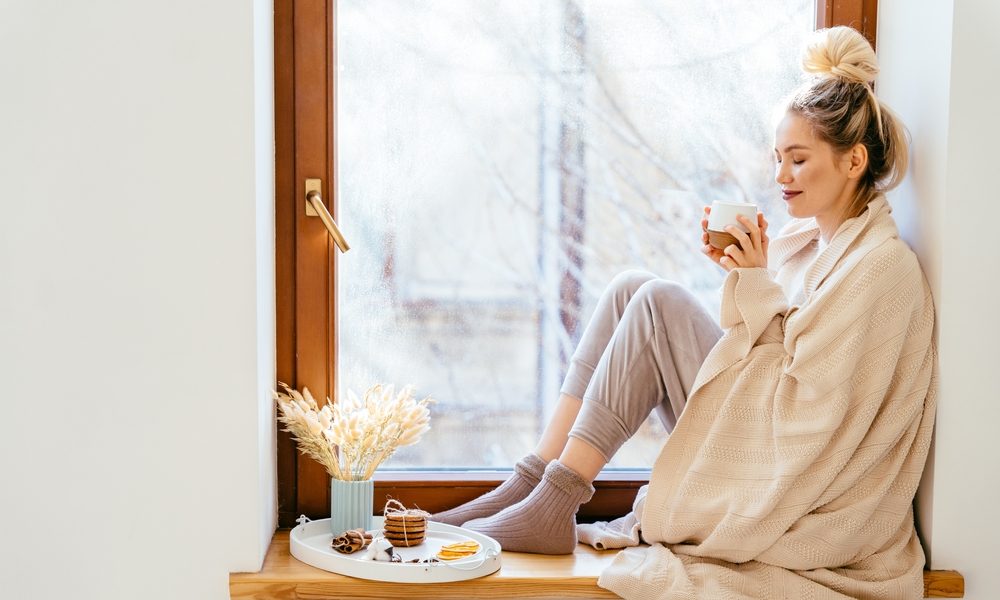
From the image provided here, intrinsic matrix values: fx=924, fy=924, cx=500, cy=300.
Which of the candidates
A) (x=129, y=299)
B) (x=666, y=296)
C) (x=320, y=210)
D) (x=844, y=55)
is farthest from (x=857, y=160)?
(x=129, y=299)

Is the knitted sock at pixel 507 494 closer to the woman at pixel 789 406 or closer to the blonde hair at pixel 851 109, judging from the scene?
the woman at pixel 789 406

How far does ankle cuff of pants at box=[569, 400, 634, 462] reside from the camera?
170cm

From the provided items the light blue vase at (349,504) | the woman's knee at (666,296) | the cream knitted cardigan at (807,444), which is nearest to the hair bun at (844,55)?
the cream knitted cardigan at (807,444)

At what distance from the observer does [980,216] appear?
162 cm

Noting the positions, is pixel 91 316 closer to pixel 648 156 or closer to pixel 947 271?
pixel 648 156

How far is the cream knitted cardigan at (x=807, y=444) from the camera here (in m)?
1.55

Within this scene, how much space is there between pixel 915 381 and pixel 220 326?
1.21 metres

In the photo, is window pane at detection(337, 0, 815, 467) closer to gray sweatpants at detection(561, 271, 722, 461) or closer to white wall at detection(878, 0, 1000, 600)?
gray sweatpants at detection(561, 271, 722, 461)

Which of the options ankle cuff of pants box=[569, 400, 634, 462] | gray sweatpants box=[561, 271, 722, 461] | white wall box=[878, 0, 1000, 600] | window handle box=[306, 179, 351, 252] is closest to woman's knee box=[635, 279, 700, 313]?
gray sweatpants box=[561, 271, 722, 461]

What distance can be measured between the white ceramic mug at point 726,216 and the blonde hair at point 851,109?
0.20 meters

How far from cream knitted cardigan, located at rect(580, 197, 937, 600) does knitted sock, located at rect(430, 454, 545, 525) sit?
9.2 inches

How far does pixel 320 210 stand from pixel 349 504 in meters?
0.56

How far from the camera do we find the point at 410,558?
160 centimetres

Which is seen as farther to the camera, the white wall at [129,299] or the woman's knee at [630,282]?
the woman's knee at [630,282]
